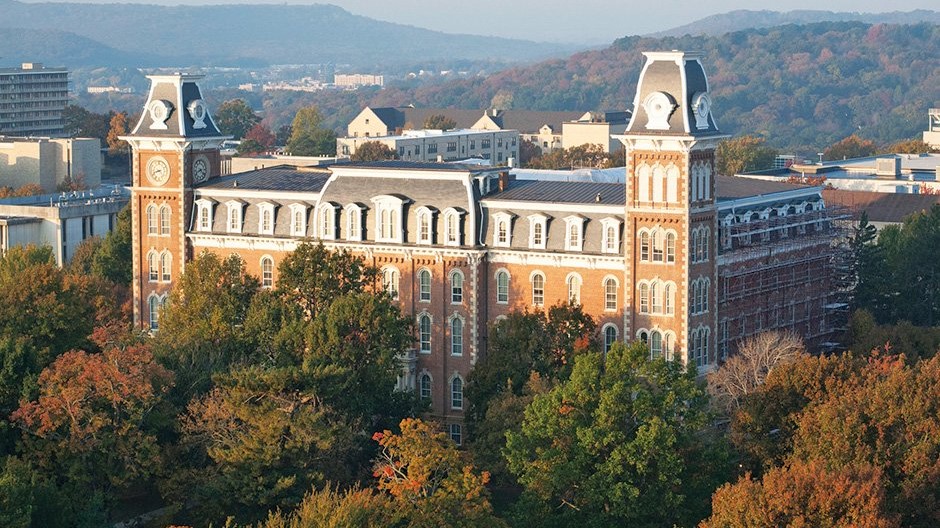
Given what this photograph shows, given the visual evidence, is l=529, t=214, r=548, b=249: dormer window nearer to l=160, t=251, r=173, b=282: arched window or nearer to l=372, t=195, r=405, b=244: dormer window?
l=372, t=195, r=405, b=244: dormer window

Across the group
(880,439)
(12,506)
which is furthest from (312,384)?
(880,439)

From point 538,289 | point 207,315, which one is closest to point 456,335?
point 538,289

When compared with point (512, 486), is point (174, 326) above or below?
above

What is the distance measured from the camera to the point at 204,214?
123 meters

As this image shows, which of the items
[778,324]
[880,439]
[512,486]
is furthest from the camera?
[778,324]

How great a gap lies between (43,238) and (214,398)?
70555 mm

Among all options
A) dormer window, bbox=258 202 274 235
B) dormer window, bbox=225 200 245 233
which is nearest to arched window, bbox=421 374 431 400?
dormer window, bbox=258 202 274 235

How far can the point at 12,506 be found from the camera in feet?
272

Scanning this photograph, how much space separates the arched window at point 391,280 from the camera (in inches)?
4584

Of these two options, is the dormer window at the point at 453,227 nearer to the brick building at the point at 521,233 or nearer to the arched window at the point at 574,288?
the brick building at the point at 521,233

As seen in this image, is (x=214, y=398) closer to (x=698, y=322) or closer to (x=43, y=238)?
(x=698, y=322)

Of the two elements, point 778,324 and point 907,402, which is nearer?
point 907,402

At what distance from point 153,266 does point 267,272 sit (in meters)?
7.63

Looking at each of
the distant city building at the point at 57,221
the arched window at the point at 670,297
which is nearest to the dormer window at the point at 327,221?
the arched window at the point at 670,297
